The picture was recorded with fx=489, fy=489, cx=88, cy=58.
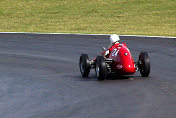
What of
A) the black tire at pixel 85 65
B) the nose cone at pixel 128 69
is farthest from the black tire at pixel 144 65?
the black tire at pixel 85 65

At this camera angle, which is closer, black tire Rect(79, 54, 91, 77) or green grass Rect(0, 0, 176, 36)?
black tire Rect(79, 54, 91, 77)

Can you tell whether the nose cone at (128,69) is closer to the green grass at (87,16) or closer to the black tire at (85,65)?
the black tire at (85,65)

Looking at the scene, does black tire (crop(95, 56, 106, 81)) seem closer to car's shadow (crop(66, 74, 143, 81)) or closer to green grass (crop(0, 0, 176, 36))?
car's shadow (crop(66, 74, 143, 81))

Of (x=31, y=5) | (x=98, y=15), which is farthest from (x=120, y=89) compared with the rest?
(x=31, y=5)

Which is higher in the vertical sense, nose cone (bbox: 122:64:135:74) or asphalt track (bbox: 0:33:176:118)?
nose cone (bbox: 122:64:135:74)

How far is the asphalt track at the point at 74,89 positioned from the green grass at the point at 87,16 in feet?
48.4

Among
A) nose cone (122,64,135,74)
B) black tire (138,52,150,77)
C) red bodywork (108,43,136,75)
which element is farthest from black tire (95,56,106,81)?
black tire (138,52,150,77)

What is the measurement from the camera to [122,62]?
1273 cm

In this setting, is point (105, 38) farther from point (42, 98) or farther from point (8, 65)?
point (42, 98)

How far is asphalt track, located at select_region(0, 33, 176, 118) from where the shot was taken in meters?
8.97

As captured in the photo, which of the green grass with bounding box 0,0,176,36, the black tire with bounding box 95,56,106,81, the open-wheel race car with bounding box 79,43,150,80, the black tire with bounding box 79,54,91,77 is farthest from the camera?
the green grass with bounding box 0,0,176,36

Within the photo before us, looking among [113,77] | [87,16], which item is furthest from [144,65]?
[87,16]

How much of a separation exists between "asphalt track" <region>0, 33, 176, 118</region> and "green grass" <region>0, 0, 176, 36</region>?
48.4ft

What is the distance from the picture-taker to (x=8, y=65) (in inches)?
672
